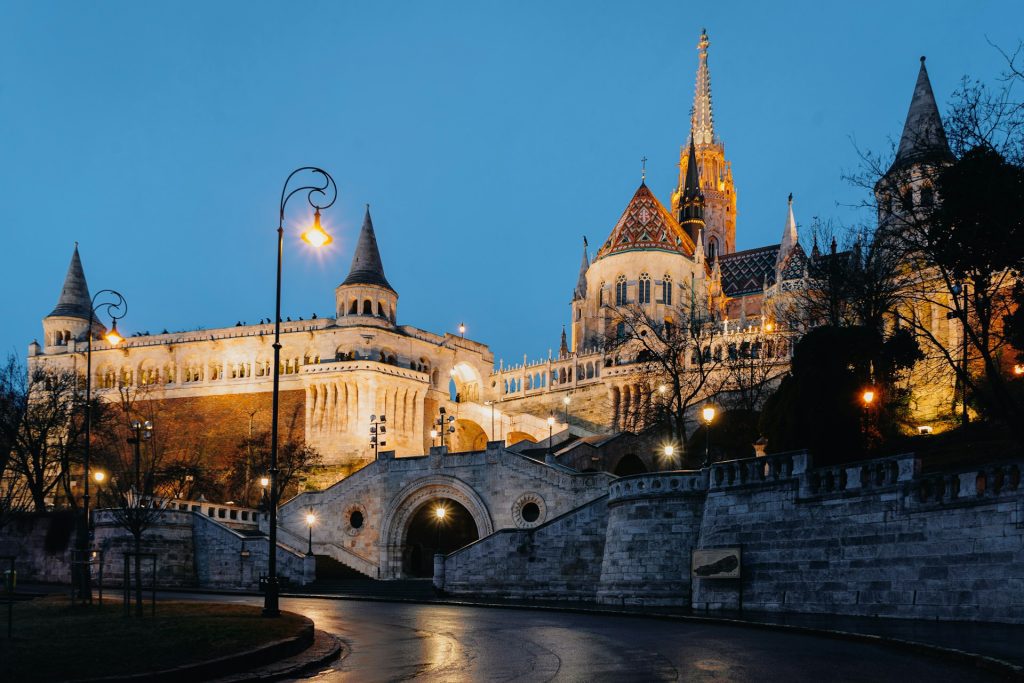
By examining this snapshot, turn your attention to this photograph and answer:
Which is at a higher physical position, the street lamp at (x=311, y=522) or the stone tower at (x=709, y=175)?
the stone tower at (x=709, y=175)

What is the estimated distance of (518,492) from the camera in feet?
142

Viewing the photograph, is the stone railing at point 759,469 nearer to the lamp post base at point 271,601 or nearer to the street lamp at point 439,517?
the lamp post base at point 271,601

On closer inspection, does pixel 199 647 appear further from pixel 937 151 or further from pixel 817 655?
pixel 937 151

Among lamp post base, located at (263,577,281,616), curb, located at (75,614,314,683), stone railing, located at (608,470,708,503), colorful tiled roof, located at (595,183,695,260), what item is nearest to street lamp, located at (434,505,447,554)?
stone railing, located at (608,470,708,503)

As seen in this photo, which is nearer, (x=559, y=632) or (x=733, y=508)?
(x=559, y=632)

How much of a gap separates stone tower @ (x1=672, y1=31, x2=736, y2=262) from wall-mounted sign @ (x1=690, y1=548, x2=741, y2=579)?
8754 centimetres

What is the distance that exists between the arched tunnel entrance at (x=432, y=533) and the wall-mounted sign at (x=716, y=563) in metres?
23.1

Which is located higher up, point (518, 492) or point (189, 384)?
point (189, 384)

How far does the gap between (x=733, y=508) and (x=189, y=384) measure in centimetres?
6224

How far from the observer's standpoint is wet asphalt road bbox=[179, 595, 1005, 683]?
12680 millimetres

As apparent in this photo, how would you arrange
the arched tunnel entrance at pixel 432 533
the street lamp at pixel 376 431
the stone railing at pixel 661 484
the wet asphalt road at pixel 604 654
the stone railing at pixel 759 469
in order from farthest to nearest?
1. the street lamp at pixel 376 431
2. the arched tunnel entrance at pixel 432 533
3. the stone railing at pixel 661 484
4. the stone railing at pixel 759 469
5. the wet asphalt road at pixel 604 654

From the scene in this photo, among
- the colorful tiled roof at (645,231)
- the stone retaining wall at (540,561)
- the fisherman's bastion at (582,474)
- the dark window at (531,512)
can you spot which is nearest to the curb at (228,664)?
the fisherman's bastion at (582,474)

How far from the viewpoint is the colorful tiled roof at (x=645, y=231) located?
8125 centimetres

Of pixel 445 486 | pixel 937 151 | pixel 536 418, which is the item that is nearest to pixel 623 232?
pixel 536 418
